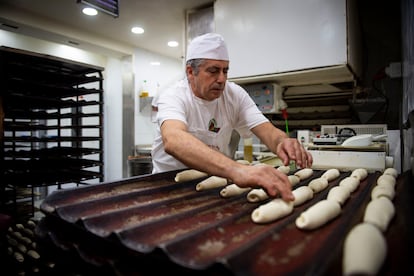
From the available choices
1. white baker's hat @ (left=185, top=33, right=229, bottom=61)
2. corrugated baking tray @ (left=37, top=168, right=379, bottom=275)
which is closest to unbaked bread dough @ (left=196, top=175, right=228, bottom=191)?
corrugated baking tray @ (left=37, top=168, right=379, bottom=275)

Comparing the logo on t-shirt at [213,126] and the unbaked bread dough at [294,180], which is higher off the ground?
the logo on t-shirt at [213,126]

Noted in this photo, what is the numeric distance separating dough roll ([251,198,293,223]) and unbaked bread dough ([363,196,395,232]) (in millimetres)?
215

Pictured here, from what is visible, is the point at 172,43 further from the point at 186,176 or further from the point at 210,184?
the point at 210,184

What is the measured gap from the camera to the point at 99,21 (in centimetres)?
350

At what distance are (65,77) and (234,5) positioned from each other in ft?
5.82

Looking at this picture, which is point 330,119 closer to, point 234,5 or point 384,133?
point 384,133

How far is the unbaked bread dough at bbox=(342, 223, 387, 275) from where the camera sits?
1.51ft

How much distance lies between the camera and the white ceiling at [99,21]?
10.0ft

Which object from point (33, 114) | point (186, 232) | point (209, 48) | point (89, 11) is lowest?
point (186, 232)

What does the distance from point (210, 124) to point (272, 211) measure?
0.99 meters

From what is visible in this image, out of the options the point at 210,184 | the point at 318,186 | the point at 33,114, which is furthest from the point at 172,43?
the point at 318,186

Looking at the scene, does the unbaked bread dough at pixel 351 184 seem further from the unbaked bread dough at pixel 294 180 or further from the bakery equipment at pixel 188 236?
the unbaked bread dough at pixel 294 180

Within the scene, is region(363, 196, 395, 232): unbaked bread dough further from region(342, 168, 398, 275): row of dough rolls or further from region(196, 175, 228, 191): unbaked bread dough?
region(196, 175, 228, 191): unbaked bread dough

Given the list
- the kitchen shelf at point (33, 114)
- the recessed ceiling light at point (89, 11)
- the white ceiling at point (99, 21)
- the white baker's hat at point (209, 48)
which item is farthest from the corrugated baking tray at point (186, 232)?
the recessed ceiling light at point (89, 11)
